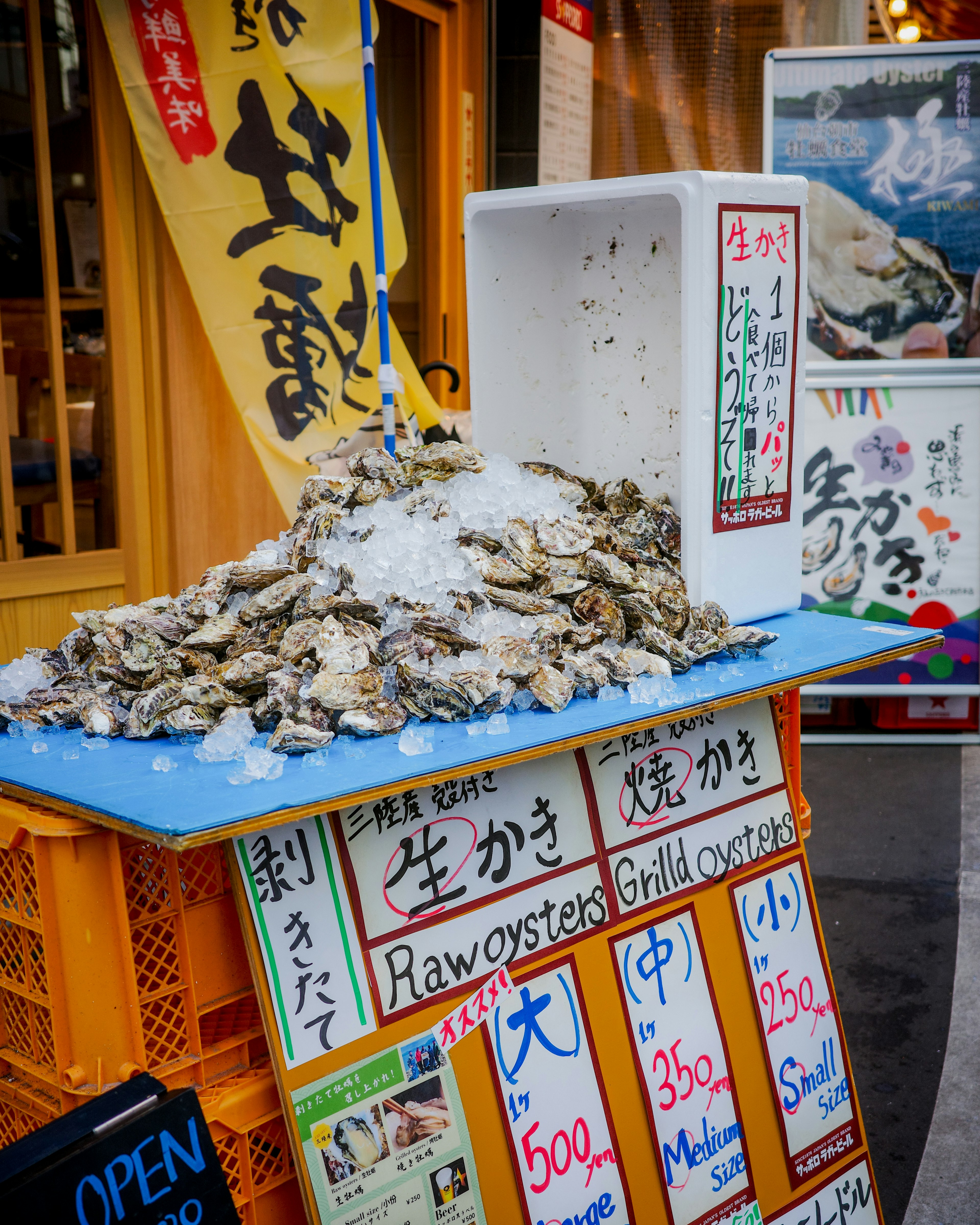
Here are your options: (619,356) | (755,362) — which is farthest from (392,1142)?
(619,356)

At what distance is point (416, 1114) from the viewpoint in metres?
1.56

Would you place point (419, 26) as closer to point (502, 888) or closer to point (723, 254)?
point (723, 254)

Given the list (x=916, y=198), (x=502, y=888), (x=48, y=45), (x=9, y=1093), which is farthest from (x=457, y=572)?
(x=916, y=198)

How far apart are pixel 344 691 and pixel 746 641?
78 centimetres

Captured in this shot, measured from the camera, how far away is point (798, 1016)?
214 cm

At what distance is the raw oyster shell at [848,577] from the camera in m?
5.12

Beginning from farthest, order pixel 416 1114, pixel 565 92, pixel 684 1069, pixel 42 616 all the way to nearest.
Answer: pixel 565 92 < pixel 42 616 < pixel 684 1069 < pixel 416 1114

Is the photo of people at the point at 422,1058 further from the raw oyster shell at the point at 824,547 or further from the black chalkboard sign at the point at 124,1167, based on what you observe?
the raw oyster shell at the point at 824,547

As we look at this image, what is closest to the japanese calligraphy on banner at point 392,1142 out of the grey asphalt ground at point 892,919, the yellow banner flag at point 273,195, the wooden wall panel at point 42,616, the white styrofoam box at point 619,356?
the white styrofoam box at point 619,356

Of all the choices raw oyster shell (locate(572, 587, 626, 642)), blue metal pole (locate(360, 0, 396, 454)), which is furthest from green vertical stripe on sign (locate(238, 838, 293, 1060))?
blue metal pole (locate(360, 0, 396, 454))

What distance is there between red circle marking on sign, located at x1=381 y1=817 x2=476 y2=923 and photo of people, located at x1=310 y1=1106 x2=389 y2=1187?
260mm

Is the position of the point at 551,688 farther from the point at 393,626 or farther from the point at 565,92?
the point at 565,92

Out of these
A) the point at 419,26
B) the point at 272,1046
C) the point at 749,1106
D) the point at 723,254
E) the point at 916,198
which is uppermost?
the point at 419,26

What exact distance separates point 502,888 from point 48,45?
303 cm
